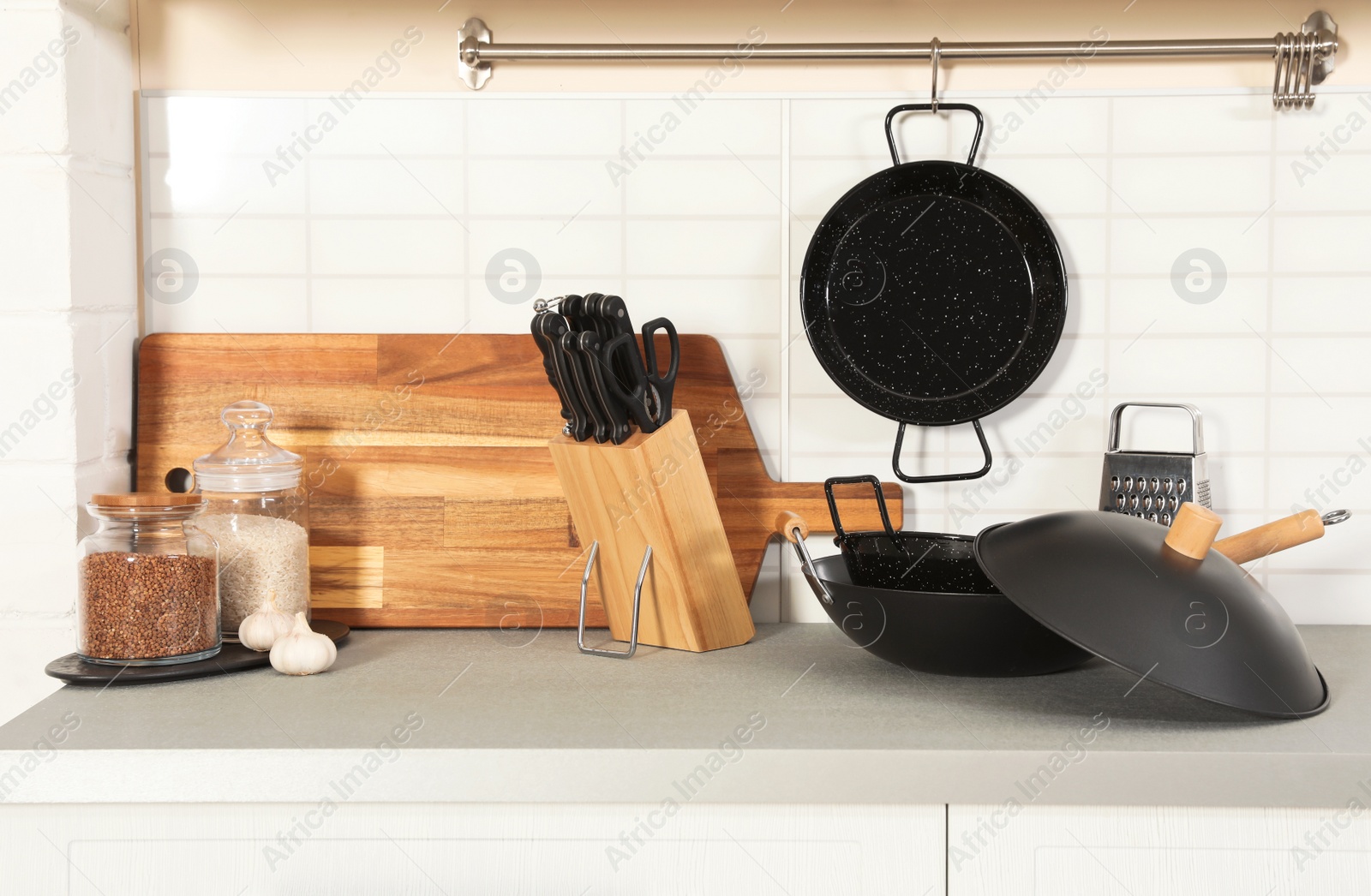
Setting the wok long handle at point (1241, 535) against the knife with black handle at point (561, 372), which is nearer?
the wok long handle at point (1241, 535)

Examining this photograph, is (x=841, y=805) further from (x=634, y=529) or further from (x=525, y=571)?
(x=525, y=571)

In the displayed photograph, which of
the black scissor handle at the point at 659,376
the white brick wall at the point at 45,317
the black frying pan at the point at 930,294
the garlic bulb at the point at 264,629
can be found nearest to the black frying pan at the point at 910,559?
the black frying pan at the point at 930,294

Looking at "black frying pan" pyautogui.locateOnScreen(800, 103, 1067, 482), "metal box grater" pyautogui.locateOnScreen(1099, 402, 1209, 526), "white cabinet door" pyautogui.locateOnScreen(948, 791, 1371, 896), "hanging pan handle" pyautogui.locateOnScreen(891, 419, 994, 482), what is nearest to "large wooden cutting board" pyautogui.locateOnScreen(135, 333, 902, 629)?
"hanging pan handle" pyautogui.locateOnScreen(891, 419, 994, 482)

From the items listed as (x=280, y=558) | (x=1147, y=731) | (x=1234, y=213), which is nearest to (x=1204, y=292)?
(x=1234, y=213)

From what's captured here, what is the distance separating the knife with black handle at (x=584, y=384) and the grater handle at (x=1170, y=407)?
614 mm

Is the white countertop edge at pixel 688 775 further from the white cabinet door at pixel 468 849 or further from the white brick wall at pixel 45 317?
the white brick wall at pixel 45 317

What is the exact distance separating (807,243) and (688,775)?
2.27ft

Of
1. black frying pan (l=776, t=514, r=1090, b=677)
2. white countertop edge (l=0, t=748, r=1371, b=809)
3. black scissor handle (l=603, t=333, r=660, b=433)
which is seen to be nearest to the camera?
white countertop edge (l=0, t=748, r=1371, b=809)

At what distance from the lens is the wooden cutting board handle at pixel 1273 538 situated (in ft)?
3.06

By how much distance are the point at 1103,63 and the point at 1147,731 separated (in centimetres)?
81

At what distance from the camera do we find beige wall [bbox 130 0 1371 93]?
3.87ft

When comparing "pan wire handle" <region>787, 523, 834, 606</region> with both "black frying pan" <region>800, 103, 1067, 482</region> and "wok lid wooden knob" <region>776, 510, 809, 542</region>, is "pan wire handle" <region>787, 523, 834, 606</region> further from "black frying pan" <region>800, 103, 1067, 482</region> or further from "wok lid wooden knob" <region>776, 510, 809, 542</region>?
"black frying pan" <region>800, 103, 1067, 482</region>

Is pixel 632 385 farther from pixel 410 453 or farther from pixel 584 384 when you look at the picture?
pixel 410 453

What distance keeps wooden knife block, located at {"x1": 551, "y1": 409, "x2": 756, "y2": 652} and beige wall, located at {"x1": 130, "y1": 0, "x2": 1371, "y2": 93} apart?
0.49 metres
